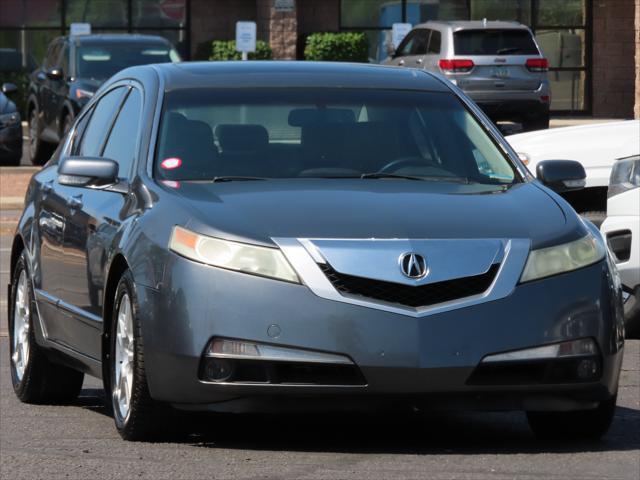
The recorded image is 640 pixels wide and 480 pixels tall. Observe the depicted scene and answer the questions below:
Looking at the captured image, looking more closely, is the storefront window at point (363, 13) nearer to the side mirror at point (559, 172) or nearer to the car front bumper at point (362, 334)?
the side mirror at point (559, 172)

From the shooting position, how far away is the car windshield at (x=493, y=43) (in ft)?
90.2

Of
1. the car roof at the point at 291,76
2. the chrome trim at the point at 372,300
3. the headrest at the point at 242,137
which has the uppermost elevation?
the car roof at the point at 291,76

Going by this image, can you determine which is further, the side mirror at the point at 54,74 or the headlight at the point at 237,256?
the side mirror at the point at 54,74

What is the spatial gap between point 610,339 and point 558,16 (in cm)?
3418

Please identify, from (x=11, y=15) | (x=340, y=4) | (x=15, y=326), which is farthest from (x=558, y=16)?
(x=15, y=326)

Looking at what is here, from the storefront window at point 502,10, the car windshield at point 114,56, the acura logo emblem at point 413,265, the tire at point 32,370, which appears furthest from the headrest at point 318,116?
the storefront window at point 502,10

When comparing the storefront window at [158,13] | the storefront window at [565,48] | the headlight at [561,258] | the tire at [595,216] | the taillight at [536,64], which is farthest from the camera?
the storefront window at [565,48]

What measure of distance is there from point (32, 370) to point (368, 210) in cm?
230

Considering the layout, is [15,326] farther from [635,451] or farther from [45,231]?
[635,451]

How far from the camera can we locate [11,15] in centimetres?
3897

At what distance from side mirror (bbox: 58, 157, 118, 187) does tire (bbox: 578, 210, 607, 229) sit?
16.6 ft

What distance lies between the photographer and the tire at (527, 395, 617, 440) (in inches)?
266

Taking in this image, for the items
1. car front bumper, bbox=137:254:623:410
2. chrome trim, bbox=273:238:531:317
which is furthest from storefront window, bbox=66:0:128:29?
chrome trim, bbox=273:238:531:317

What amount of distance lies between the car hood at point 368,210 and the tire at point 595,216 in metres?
4.69
